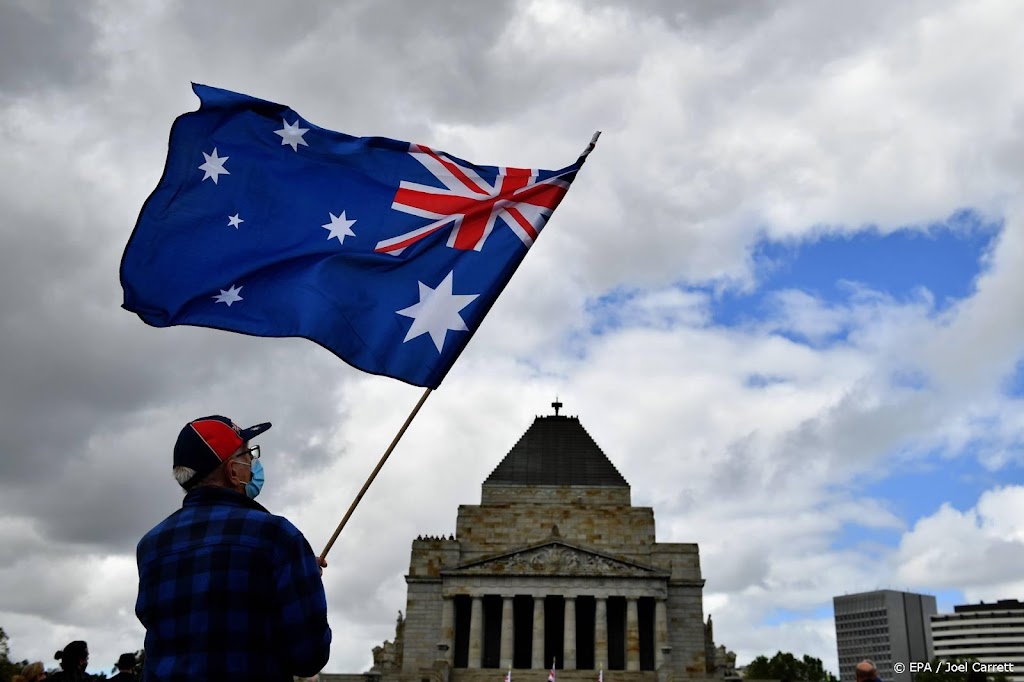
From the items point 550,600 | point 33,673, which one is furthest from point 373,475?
point 550,600

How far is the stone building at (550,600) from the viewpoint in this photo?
57562 mm

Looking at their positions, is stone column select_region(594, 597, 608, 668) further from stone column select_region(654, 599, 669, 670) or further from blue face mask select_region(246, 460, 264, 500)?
blue face mask select_region(246, 460, 264, 500)

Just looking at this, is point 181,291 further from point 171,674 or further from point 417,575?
point 417,575

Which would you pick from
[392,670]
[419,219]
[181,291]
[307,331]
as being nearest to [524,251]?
[419,219]

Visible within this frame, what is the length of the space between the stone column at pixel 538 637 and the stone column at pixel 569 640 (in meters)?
1.38

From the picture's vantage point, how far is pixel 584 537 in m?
63.4

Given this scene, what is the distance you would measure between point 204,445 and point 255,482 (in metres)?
0.52

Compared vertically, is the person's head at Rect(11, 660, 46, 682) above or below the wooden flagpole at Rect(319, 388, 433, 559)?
below

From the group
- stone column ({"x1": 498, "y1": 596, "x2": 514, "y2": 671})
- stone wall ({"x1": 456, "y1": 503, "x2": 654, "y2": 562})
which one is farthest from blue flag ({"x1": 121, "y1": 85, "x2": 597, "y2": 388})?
stone wall ({"x1": 456, "y1": 503, "x2": 654, "y2": 562})

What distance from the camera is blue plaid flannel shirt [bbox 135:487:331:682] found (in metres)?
4.68

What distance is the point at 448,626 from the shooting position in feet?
192

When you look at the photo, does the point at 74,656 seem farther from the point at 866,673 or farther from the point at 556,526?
the point at 556,526

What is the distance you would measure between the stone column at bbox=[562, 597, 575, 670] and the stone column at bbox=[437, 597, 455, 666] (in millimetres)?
6869

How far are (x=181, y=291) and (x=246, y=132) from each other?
2005 mm
